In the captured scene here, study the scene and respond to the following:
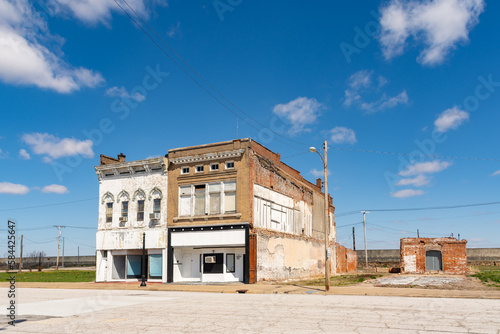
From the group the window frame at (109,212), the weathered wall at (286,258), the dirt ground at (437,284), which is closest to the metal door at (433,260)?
the weathered wall at (286,258)

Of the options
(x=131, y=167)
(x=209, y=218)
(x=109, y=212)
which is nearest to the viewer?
(x=209, y=218)

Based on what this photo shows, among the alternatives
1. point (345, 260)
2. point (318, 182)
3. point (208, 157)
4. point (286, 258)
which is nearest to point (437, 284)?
point (286, 258)

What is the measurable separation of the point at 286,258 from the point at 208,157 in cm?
1051

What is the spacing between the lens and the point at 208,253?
32.2 m

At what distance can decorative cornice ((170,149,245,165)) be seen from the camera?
31.2 metres

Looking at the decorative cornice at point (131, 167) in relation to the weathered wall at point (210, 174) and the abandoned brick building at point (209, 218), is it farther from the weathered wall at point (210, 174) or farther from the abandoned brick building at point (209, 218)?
the weathered wall at point (210, 174)

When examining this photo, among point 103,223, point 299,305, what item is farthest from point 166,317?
point 103,223

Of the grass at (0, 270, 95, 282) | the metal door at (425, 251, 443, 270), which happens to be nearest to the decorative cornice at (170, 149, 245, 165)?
the grass at (0, 270, 95, 282)

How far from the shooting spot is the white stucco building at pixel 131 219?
33.9 m

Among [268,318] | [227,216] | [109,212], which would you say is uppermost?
[109,212]

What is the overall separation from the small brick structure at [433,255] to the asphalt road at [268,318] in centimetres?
2813

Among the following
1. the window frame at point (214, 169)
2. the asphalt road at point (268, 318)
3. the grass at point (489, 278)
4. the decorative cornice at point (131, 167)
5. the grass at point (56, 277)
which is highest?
the decorative cornice at point (131, 167)

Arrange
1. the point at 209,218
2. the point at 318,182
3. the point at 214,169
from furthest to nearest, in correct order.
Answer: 1. the point at 318,182
2. the point at 214,169
3. the point at 209,218

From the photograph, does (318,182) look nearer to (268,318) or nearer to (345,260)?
(345,260)
